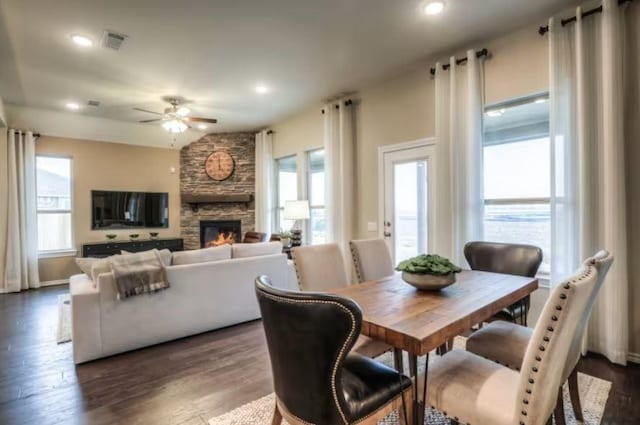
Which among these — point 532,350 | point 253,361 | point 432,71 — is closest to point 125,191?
point 253,361

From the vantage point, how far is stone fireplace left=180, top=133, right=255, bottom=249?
23.9ft

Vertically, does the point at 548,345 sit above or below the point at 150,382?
above

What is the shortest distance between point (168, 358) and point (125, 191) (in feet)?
16.1

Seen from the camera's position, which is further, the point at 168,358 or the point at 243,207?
the point at 243,207

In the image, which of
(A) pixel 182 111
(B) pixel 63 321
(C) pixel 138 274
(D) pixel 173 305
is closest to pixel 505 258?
(D) pixel 173 305

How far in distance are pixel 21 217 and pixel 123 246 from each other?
1579mm

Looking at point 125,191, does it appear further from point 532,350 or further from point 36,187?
point 532,350

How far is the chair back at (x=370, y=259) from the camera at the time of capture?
103 inches

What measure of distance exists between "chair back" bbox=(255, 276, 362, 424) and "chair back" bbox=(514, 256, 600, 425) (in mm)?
670

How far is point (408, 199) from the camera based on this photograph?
14.4ft

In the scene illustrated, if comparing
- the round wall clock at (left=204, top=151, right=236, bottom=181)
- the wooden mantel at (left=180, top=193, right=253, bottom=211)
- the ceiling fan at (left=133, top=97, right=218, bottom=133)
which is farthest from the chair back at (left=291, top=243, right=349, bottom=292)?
the round wall clock at (left=204, top=151, right=236, bottom=181)

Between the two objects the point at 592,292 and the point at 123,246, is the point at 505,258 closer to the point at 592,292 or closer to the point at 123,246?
the point at 592,292

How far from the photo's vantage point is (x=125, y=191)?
6758 mm

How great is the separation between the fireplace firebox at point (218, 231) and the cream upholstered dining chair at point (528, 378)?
20.4 feet
